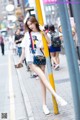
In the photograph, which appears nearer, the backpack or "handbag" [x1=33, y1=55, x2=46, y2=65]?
"handbag" [x1=33, y1=55, x2=46, y2=65]

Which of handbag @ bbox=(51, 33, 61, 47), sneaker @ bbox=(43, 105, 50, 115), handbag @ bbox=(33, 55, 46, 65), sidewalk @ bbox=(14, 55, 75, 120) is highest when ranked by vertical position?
handbag @ bbox=(33, 55, 46, 65)

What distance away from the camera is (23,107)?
9.20 m

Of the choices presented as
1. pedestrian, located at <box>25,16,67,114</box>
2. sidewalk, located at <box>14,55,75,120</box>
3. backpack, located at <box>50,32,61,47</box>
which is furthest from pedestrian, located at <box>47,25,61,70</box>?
pedestrian, located at <box>25,16,67,114</box>

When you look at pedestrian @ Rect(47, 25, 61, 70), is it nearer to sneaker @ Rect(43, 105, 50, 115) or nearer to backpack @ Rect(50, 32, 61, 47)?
backpack @ Rect(50, 32, 61, 47)

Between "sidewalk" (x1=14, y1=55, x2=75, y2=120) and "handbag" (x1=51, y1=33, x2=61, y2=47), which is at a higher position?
"handbag" (x1=51, y1=33, x2=61, y2=47)

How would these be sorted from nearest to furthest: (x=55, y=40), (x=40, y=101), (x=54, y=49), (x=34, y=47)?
(x=34, y=47) → (x=40, y=101) → (x=55, y=40) → (x=54, y=49)

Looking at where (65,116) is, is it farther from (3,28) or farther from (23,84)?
(3,28)

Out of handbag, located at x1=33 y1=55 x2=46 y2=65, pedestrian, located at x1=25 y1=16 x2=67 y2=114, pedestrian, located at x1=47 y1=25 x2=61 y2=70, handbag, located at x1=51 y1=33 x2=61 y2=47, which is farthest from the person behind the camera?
pedestrian, located at x1=47 y1=25 x2=61 y2=70

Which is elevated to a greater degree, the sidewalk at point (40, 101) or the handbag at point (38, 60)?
the handbag at point (38, 60)

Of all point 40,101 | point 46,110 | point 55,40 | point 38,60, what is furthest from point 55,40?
point 46,110

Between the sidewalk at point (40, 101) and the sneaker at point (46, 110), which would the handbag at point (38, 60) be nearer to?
the sneaker at point (46, 110)

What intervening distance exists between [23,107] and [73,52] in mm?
3738

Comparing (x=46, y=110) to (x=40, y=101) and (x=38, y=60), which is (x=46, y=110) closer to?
(x=38, y=60)

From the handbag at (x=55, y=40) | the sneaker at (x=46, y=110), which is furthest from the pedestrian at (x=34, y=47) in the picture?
the handbag at (x=55, y=40)
